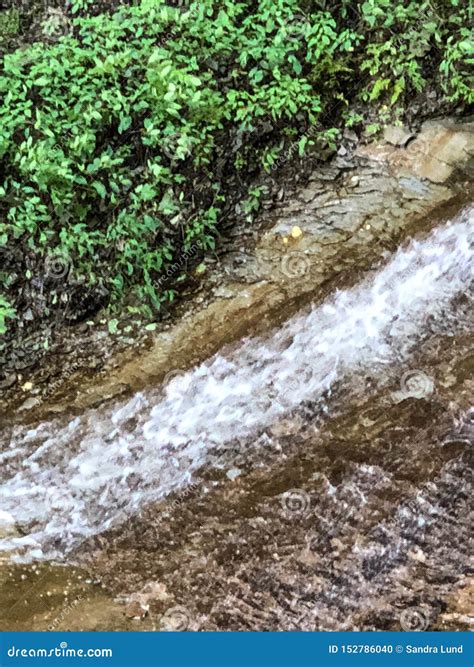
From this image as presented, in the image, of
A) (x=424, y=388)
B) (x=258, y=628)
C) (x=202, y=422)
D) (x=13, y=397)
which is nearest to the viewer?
(x=258, y=628)

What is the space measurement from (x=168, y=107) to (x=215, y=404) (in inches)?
101

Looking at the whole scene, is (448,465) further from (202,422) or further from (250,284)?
(250,284)

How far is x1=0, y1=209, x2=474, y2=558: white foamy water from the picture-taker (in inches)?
185

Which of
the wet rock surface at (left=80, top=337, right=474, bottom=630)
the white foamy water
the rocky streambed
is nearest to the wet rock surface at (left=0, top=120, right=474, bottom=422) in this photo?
the rocky streambed

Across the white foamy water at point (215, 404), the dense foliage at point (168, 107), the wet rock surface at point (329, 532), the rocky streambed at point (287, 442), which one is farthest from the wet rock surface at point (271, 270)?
the wet rock surface at point (329, 532)

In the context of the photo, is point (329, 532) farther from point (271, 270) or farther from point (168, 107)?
point (168, 107)

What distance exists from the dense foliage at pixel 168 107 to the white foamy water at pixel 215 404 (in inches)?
41.6

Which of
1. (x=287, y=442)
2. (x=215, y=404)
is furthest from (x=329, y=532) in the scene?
(x=215, y=404)

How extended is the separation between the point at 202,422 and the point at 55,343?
1599 millimetres

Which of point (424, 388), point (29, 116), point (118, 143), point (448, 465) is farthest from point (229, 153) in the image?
point (448, 465)

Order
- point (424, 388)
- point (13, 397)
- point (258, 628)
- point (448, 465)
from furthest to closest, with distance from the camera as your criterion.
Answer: point (13, 397), point (424, 388), point (448, 465), point (258, 628)

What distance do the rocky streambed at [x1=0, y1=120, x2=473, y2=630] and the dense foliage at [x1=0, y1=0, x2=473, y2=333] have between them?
55cm

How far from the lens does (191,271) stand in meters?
5.79

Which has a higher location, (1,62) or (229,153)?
(1,62)
